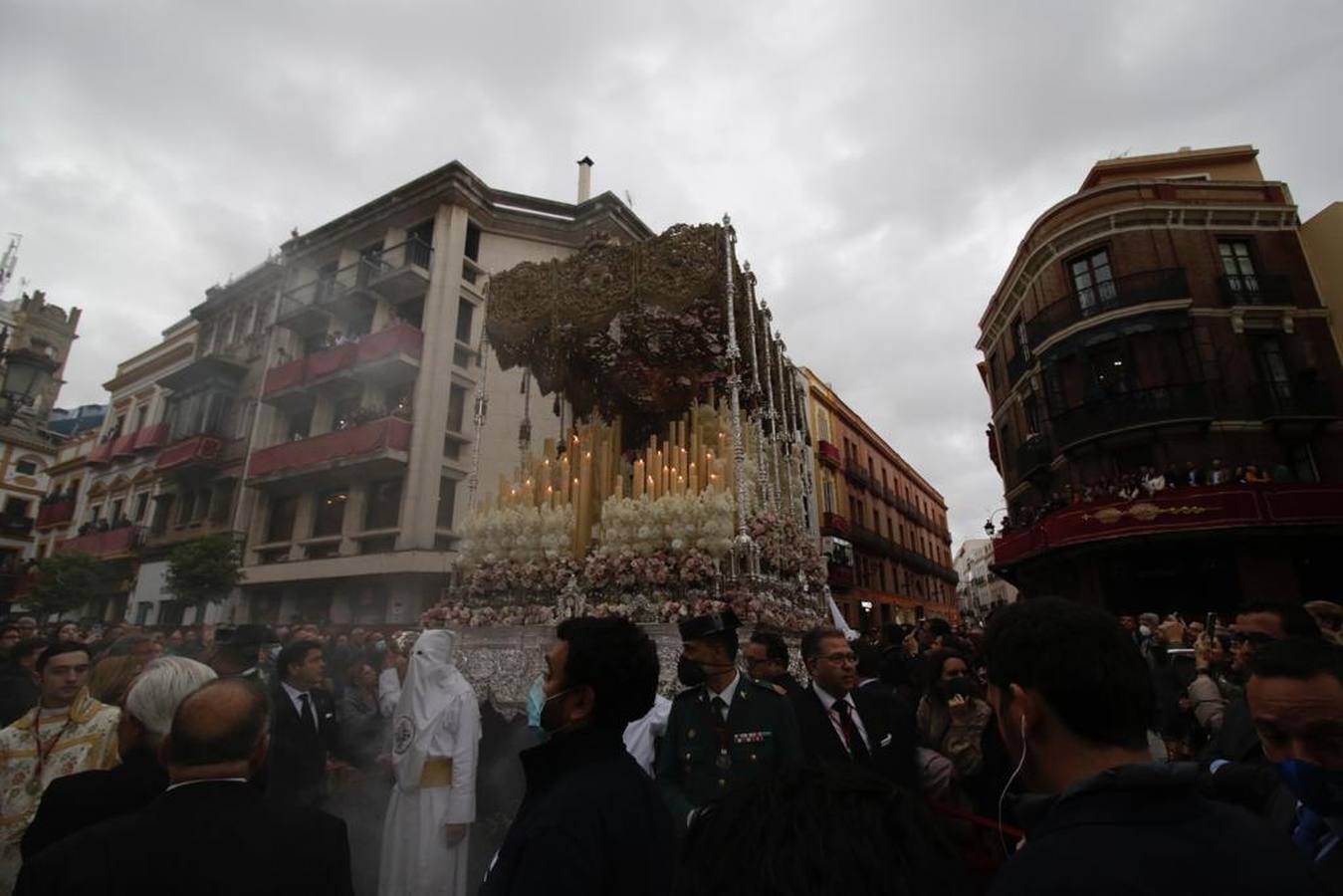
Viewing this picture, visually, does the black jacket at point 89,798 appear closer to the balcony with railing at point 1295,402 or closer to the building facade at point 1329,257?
the balcony with railing at point 1295,402

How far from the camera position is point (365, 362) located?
19500 millimetres

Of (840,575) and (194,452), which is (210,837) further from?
(840,575)

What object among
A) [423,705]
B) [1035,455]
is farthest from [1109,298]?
[423,705]

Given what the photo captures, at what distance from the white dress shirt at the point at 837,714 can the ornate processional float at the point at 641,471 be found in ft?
8.24

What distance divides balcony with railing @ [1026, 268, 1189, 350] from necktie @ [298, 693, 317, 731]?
2333 centimetres

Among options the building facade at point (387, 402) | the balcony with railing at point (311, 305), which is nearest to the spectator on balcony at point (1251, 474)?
the building facade at point (387, 402)

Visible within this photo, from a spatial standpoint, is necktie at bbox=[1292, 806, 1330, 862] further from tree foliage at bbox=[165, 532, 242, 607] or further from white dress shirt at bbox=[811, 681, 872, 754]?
tree foliage at bbox=[165, 532, 242, 607]

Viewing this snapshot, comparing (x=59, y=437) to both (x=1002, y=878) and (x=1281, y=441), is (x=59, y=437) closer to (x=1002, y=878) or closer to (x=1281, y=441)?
(x=1002, y=878)

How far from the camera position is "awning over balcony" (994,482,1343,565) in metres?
15.9

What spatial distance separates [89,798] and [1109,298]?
2525cm

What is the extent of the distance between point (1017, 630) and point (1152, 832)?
Answer: 1.63 ft

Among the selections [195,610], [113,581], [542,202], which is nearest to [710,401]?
[542,202]

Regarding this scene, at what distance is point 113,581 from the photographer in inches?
974

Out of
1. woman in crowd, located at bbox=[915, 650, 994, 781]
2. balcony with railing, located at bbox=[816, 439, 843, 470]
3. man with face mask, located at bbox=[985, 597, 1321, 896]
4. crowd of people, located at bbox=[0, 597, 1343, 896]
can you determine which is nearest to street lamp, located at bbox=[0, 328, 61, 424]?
crowd of people, located at bbox=[0, 597, 1343, 896]
